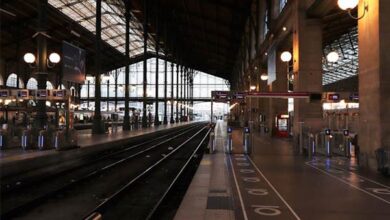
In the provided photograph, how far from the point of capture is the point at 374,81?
15250 mm

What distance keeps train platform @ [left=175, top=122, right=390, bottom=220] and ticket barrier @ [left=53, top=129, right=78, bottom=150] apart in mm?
7431

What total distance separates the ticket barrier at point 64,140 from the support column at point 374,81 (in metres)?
12.8

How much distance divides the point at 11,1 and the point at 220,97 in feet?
98.3

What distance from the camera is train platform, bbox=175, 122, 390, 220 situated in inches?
351

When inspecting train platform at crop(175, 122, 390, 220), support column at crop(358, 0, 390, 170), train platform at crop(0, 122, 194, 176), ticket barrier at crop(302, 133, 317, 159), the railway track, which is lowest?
the railway track

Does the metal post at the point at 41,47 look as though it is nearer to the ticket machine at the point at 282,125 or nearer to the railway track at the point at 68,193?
the railway track at the point at 68,193

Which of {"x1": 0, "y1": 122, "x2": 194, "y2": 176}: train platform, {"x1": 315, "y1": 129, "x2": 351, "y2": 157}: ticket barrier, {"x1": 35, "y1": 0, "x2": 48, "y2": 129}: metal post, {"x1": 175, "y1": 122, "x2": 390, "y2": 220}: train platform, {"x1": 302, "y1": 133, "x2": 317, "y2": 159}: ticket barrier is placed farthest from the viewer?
{"x1": 35, "y1": 0, "x2": 48, "y2": 129}: metal post

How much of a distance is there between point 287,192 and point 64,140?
532 inches

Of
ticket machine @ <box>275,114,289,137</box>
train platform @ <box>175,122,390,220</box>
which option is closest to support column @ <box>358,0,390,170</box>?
train platform @ <box>175,122,390,220</box>

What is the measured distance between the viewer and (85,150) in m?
23.5

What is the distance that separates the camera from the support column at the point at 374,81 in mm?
14812

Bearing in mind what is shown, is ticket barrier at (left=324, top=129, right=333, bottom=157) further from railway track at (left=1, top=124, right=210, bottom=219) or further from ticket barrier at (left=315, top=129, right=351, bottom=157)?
railway track at (left=1, top=124, right=210, bottom=219)

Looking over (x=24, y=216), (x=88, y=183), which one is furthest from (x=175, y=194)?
(x=24, y=216)

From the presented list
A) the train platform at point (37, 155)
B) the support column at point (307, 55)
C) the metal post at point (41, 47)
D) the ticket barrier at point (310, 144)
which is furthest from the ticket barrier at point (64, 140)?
the support column at point (307, 55)
